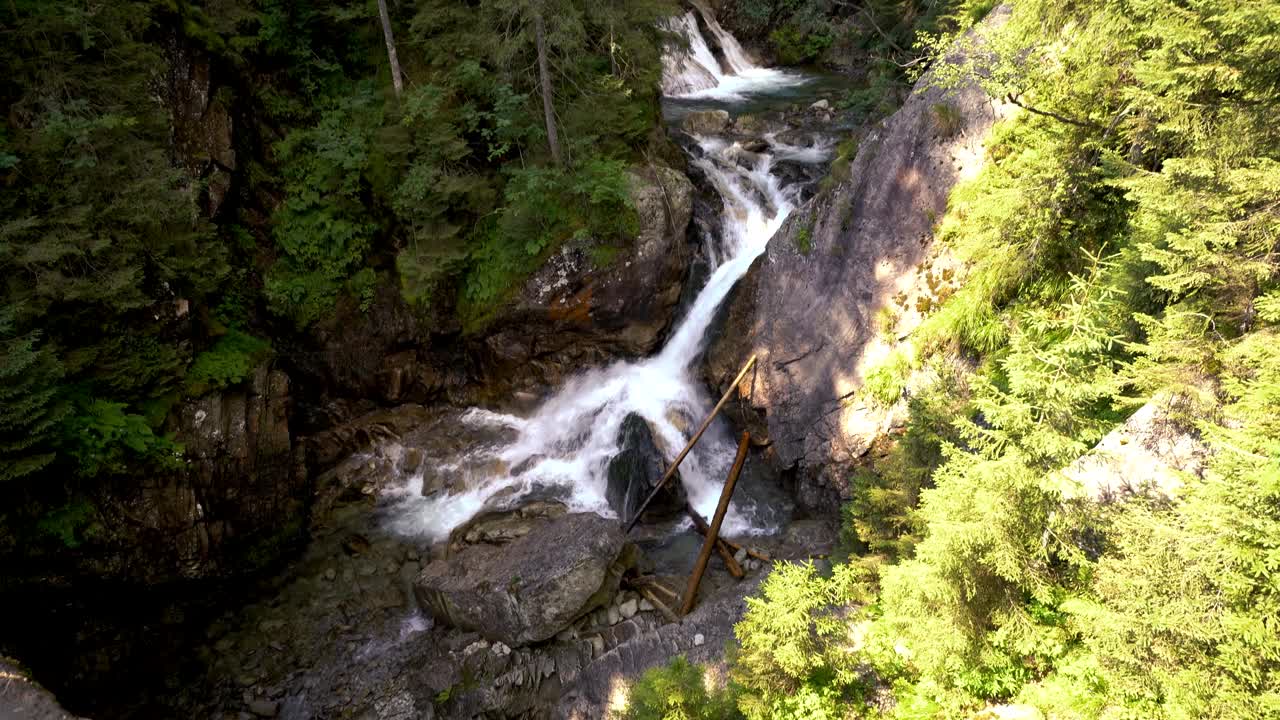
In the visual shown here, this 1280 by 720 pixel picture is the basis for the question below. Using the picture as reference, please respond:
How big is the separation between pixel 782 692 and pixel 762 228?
1162 centimetres

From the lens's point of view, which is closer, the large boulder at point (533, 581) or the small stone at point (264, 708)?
the small stone at point (264, 708)

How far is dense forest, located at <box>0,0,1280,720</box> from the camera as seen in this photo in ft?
15.7

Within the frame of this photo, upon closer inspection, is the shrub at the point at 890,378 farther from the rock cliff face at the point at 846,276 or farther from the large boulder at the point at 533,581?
the large boulder at the point at 533,581

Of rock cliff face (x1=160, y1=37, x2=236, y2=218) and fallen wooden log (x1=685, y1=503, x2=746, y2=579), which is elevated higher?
rock cliff face (x1=160, y1=37, x2=236, y2=218)

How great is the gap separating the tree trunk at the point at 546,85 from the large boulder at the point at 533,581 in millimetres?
8254

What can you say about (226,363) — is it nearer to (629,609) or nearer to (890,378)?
(629,609)

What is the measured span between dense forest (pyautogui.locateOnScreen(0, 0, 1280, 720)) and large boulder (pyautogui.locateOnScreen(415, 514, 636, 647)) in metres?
2.67

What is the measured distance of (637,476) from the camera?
12.9 meters

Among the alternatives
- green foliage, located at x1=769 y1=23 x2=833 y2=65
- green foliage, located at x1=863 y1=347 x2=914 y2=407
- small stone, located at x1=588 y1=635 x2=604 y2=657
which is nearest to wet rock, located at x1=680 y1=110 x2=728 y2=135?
green foliage, located at x1=769 y1=23 x2=833 y2=65

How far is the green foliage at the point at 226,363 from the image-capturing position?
11.2 metres

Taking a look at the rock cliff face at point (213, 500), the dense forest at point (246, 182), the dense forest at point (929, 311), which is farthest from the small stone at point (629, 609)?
the dense forest at point (246, 182)

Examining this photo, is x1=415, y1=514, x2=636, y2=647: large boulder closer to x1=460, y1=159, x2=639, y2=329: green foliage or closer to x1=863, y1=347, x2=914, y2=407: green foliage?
x1=863, y1=347, x2=914, y2=407: green foliage

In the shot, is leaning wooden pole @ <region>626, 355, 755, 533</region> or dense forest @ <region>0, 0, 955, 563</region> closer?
dense forest @ <region>0, 0, 955, 563</region>

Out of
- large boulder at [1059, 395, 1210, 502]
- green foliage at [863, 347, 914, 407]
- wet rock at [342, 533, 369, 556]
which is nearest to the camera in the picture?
large boulder at [1059, 395, 1210, 502]
